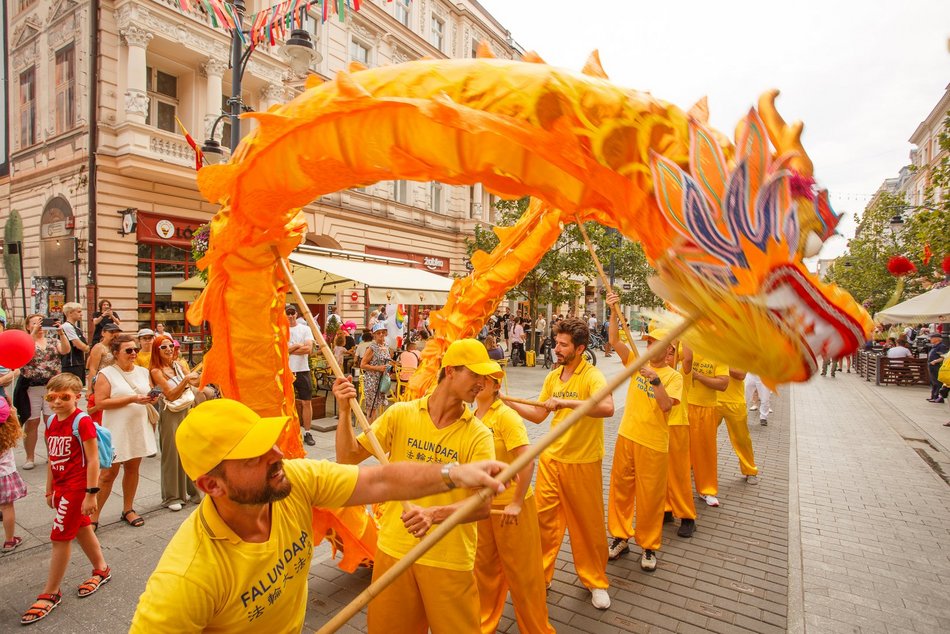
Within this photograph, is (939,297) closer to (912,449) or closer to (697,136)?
(912,449)

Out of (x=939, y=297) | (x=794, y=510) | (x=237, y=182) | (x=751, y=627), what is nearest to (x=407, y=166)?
(x=237, y=182)

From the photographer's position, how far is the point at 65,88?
543 inches

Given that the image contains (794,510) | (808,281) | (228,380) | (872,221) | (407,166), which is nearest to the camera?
(808,281)

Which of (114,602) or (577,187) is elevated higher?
(577,187)

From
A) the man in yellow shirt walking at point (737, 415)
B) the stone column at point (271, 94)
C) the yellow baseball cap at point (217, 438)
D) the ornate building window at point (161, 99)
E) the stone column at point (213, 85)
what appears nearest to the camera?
the yellow baseball cap at point (217, 438)

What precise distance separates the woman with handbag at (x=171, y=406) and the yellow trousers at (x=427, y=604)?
3.67 meters

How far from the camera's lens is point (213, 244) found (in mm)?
2889

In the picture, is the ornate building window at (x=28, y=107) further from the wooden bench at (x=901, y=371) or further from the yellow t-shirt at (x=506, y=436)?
the wooden bench at (x=901, y=371)

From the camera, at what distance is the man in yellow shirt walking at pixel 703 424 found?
5.94 m

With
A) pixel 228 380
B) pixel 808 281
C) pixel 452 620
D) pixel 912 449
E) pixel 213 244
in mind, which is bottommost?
pixel 912 449

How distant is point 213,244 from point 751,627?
13.9 feet

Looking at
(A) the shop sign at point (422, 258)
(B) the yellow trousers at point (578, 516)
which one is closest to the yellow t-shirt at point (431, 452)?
(B) the yellow trousers at point (578, 516)

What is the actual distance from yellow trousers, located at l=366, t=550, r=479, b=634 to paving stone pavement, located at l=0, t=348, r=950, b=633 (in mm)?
1184

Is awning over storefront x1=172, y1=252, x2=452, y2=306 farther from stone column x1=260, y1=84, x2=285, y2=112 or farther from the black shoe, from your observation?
stone column x1=260, y1=84, x2=285, y2=112
